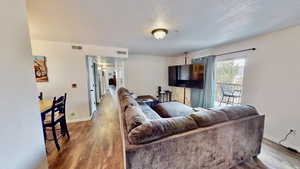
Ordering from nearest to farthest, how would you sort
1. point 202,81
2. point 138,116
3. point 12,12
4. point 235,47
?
point 12,12, point 138,116, point 235,47, point 202,81

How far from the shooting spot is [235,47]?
299 centimetres

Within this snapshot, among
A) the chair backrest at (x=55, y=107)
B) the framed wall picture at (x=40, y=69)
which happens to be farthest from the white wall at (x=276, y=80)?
the framed wall picture at (x=40, y=69)

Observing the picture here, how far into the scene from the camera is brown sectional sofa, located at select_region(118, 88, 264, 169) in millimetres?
1048

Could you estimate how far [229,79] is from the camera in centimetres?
338

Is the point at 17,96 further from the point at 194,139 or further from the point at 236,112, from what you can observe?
the point at 236,112

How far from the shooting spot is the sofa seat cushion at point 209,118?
1.34m

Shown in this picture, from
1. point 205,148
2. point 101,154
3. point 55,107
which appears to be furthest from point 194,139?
point 55,107

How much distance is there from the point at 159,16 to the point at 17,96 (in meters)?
1.81

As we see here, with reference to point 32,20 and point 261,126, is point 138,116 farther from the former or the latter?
point 32,20

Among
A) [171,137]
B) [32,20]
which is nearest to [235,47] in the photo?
[171,137]

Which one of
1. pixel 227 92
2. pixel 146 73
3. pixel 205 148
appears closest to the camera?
pixel 205 148

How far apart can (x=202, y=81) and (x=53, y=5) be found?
3769mm

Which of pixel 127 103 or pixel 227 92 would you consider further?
pixel 227 92

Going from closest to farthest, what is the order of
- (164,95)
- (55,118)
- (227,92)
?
1. (55,118)
2. (227,92)
3. (164,95)
